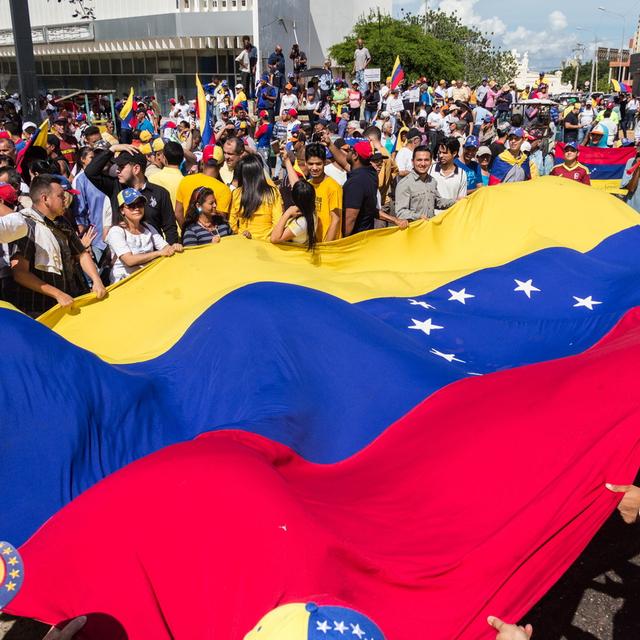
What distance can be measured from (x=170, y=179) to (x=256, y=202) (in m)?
1.77

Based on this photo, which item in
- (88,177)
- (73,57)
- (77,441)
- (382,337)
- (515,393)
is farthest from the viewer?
(73,57)

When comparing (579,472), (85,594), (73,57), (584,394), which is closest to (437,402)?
(584,394)

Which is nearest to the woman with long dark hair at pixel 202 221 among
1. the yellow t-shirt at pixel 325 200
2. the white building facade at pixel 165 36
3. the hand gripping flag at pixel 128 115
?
the yellow t-shirt at pixel 325 200

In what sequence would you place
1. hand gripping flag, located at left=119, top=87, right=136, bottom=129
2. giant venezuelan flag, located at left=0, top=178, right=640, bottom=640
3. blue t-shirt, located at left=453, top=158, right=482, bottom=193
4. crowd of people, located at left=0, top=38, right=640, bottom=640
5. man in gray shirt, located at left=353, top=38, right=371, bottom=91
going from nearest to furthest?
giant venezuelan flag, located at left=0, top=178, right=640, bottom=640, crowd of people, located at left=0, top=38, right=640, bottom=640, blue t-shirt, located at left=453, top=158, right=482, bottom=193, hand gripping flag, located at left=119, top=87, right=136, bottom=129, man in gray shirt, located at left=353, top=38, right=371, bottom=91

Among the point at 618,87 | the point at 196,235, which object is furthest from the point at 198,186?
the point at 618,87

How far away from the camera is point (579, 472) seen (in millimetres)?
2791

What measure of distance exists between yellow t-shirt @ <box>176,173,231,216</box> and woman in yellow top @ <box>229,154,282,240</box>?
293mm

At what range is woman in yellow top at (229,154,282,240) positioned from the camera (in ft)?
19.0

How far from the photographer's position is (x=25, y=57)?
1137 centimetres

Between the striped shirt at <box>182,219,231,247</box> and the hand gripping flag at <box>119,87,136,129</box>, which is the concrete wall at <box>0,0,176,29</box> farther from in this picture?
the striped shirt at <box>182,219,231,247</box>

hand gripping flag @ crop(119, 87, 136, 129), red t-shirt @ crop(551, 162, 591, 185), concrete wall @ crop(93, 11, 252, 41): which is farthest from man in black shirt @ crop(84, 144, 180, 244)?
concrete wall @ crop(93, 11, 252, 41)

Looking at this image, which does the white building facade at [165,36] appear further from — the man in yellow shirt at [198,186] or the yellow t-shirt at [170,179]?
the man in yellow shirt at [198,186]

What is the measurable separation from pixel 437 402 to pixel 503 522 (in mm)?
1061

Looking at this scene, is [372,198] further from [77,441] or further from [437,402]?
[77,441]
